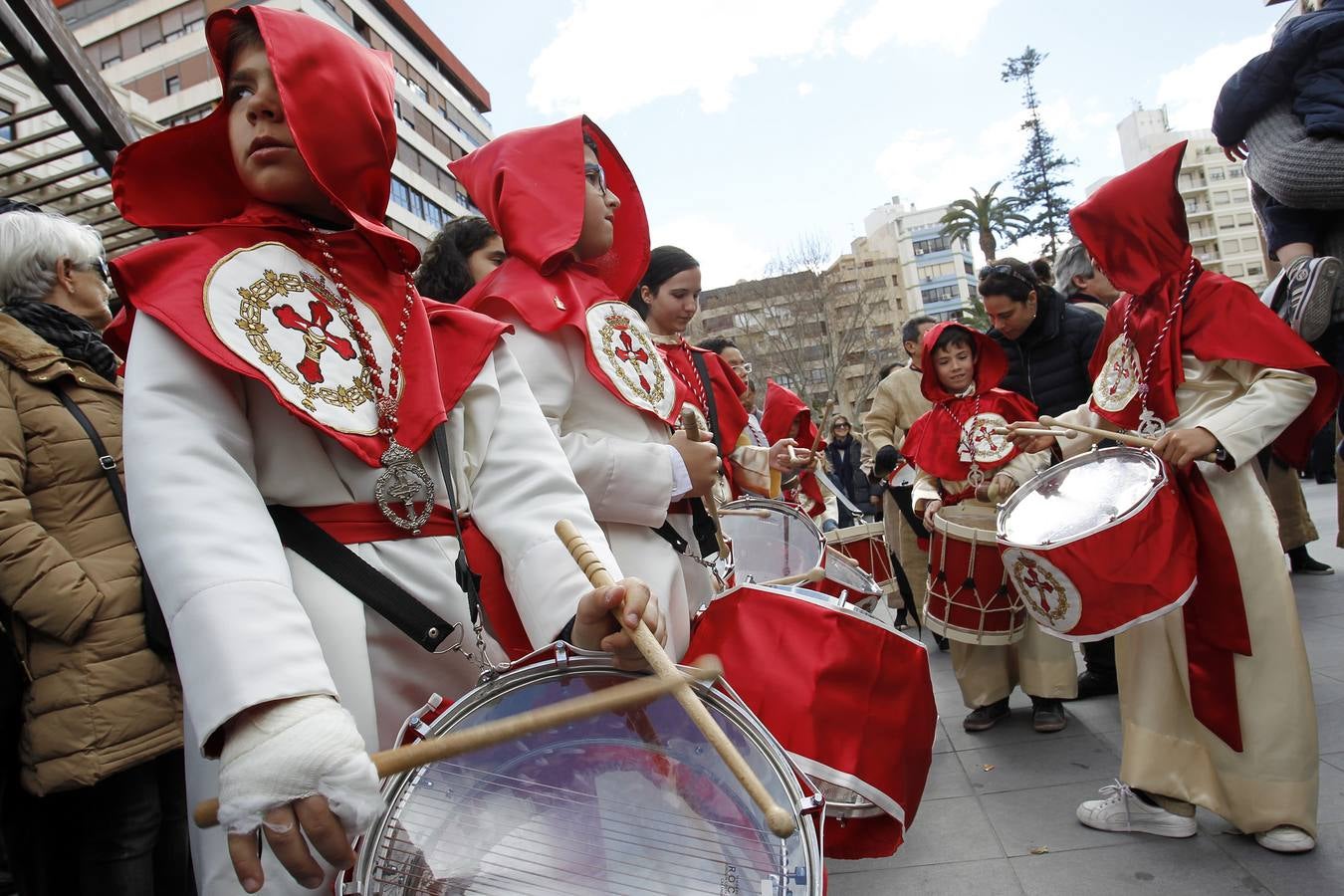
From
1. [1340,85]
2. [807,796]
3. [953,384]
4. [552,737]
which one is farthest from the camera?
[953,384]

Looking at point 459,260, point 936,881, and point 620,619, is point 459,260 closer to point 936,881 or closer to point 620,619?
point 620,619

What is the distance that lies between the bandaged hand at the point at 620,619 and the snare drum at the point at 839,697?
2.01ft

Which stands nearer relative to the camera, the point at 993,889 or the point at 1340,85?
the point at 993,889

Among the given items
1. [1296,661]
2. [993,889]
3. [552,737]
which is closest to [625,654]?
[552,737]

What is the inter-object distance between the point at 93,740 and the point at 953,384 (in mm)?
3996

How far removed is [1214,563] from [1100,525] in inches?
20.1

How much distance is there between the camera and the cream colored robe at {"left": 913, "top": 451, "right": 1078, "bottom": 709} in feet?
13.6

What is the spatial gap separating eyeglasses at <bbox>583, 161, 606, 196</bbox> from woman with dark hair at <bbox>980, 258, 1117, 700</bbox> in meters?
2.57

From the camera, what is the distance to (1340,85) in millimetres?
3010

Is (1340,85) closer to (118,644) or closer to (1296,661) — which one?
(1296,661)

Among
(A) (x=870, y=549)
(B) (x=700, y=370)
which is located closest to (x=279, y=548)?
(B) (x=700, y=370)

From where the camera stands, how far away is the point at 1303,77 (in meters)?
3.11

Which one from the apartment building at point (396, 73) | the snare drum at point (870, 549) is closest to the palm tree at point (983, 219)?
the apartment building at point (396, 73)

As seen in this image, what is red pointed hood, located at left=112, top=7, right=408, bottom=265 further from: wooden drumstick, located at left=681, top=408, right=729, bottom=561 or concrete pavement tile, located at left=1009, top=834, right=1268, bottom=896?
concrete pavement tile, located at left=1009, top=834, right=1268, bottom=896
